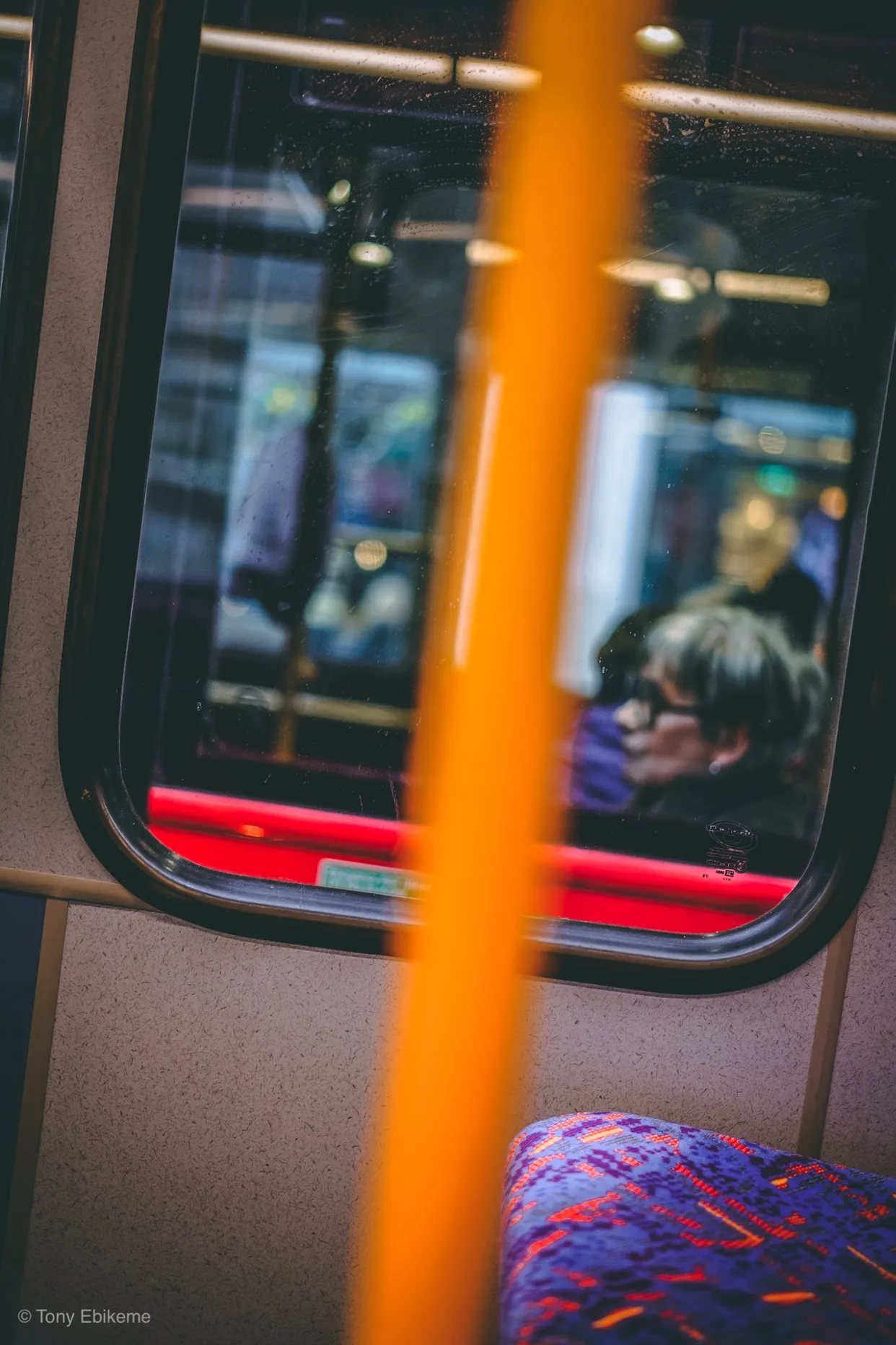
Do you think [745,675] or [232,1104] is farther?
[745,675]

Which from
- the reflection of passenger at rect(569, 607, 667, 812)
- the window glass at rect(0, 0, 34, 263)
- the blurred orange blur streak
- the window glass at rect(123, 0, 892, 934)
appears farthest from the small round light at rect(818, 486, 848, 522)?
the window glass at rect(0, 0, 34, 263)

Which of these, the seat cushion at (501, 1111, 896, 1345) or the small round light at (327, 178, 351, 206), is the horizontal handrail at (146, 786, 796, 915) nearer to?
the seat cushion at (501, 1111, 896, 1345)

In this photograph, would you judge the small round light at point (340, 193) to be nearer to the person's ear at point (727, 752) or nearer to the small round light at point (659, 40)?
the small round light at point (659, 40)

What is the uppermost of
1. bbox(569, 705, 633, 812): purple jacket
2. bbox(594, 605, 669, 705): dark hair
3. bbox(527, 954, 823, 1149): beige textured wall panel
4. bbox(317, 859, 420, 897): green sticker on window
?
bbox(594, 605, 669, 705): dark hair

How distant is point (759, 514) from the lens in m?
1.87

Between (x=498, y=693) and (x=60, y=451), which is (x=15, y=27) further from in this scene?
(x=498, y=693)

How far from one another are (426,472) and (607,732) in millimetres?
552

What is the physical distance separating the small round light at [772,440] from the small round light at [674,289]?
27cm

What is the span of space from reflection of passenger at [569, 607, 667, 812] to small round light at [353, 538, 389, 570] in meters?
0.40

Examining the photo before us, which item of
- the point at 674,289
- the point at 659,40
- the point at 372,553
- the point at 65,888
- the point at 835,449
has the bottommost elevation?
the point at 65,888

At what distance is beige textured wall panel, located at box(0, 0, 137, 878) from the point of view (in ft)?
5.08

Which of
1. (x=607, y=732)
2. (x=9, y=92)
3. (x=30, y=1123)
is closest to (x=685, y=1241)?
(x=607, y=732)

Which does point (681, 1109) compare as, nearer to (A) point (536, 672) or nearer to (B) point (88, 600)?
(A) point (536, 672)

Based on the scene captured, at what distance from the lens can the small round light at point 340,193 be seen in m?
1.69
